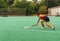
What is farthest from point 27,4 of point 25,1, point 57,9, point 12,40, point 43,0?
point 12,40

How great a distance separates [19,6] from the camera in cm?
5888

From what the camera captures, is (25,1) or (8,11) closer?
(8,11)

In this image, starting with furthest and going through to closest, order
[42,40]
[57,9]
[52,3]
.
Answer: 1. [52,3]
2. [57,9]
3. [42,40]

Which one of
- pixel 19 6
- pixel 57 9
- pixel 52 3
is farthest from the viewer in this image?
pixel 52 3

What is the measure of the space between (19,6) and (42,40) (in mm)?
49808

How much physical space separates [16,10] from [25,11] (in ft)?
7.16

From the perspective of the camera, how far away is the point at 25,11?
53.7 m

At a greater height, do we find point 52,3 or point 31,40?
point 31,40

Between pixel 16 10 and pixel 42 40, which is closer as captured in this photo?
pixel 42 40

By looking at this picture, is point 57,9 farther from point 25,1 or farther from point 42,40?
point 42,40

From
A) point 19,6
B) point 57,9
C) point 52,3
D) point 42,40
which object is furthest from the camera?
point 52,3

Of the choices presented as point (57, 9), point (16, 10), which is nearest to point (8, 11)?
point (16, 10)

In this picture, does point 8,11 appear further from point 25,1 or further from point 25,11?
point 25,1

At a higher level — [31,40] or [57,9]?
[31,40]
